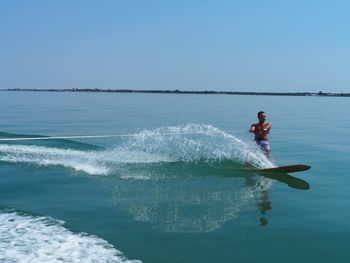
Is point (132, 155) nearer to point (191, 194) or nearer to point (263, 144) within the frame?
point (263, 144)

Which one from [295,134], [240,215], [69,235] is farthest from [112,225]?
[295,134]

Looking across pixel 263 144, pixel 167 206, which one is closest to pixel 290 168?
pixel 263 144

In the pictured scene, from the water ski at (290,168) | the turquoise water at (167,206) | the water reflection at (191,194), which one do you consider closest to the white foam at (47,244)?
the turquoise water at (167,206)

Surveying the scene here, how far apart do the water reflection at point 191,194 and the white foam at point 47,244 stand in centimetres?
155

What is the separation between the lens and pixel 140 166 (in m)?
14.9

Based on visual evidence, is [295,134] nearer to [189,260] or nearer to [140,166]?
[140,166]

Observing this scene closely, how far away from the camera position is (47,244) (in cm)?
793

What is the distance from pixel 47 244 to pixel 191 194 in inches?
178

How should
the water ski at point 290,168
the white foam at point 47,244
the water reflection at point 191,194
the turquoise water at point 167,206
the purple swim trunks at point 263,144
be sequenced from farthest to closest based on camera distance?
the purple swim trunks at point 263,144, the water ski at point 290,168, the water reflection at point 191,194, the turquoise water at point 167,206, the white foam at point 47,244

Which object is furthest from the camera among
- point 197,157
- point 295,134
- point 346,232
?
point 295,134

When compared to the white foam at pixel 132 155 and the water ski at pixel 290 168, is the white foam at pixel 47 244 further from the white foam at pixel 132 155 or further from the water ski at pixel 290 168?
the water ski at pixel 290 168

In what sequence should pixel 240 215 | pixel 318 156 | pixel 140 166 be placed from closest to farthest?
pixel 240 215 → pixel 140 166 → pixel 318 156

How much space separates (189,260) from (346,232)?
3544 mm

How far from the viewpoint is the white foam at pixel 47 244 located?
24.2ft
